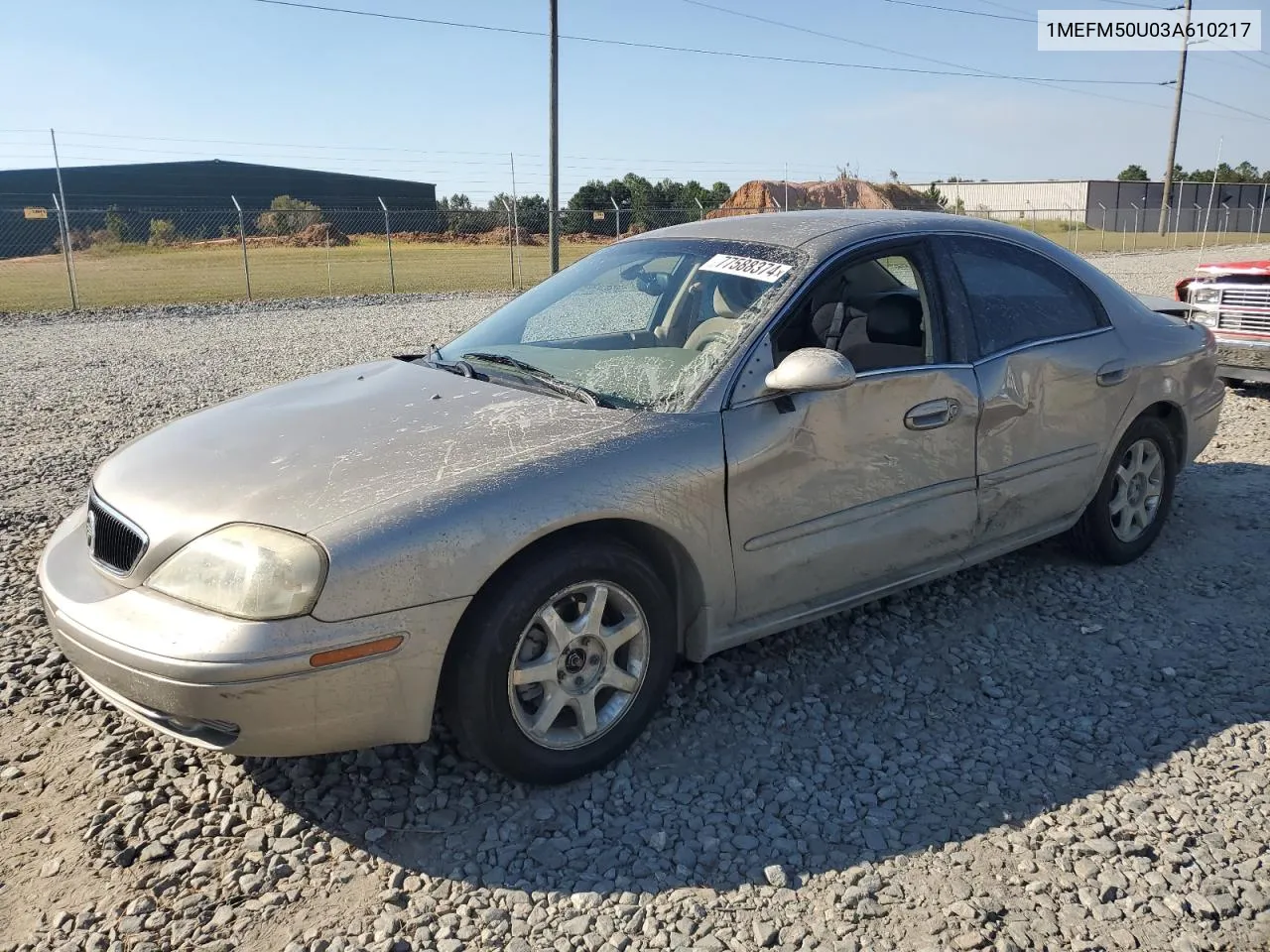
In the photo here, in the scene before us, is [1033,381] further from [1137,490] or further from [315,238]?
[315,238]

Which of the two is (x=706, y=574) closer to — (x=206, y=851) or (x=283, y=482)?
(x=283, y=482)

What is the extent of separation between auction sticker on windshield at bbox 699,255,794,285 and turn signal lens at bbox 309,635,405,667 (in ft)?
6.00

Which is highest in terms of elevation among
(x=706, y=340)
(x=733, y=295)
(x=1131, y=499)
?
(x=733, y=295)

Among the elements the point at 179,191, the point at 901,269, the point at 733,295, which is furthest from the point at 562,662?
the point at 179,191

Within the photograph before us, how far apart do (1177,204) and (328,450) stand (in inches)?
2604

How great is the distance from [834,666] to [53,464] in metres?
5.38

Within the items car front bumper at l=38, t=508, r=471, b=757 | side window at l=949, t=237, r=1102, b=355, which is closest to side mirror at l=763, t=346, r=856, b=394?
side window at l=949, t=237, r=1102, b=355

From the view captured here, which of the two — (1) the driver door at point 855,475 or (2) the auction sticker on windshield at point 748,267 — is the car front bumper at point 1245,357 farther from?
(2) the auction sticker on windshield at point 748,267

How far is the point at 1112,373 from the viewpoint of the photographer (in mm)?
4293

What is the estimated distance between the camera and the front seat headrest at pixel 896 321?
3809 mm

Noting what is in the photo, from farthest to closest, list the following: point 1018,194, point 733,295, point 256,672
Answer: point 1018,194 < point 733,295 < point 256,672

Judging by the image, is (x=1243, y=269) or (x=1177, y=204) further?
(x=1177, y=204)

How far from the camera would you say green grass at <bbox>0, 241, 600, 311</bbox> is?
20.5 meters

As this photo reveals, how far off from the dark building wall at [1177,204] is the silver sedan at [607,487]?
197 feet
